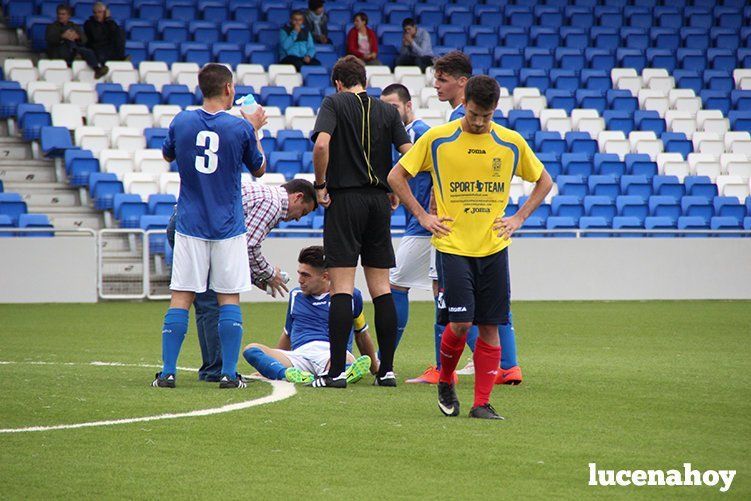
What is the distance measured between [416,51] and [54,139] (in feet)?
24.9

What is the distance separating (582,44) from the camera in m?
25.4

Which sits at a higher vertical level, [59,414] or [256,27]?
[256,27]

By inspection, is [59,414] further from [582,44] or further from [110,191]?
[582,44]

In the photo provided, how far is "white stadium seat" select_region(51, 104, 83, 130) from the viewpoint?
19.7 meters

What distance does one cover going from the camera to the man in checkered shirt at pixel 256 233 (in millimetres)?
A: 8094

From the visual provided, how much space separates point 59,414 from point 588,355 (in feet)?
17.6

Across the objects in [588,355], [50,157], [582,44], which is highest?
[582,44]

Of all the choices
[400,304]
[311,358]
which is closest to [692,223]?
[400,304]

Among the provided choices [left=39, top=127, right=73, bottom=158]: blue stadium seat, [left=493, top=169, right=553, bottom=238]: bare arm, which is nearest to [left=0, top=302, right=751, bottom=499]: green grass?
[left=493, top=169, right=553, bottom=238]: bare arm

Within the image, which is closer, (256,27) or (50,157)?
(50,157)

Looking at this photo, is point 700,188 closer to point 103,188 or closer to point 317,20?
point 317,20

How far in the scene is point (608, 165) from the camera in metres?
22.1

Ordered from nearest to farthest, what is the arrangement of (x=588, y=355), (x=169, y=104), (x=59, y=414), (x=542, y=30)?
1. (x=59, y=414)
2. (x=588, y=355)
3. (x=169, y=104)
4. (x=542, y=30)

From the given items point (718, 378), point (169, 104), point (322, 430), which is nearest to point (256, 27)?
point (169, 104)
